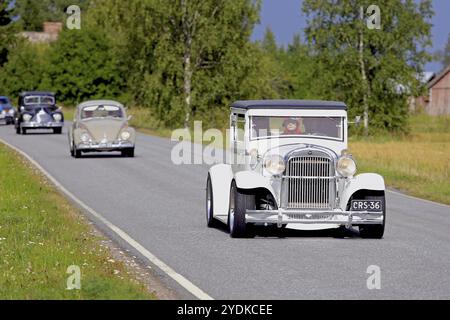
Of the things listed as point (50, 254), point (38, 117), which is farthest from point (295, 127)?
point (38, 117)

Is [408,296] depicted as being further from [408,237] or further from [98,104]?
[98,104]

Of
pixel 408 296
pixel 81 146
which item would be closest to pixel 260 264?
pixel 408 296

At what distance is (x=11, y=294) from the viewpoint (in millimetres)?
9773

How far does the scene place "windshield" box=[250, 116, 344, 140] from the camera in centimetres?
1585

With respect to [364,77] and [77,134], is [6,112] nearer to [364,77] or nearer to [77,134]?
[364,77]

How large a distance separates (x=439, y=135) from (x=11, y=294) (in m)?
53.3

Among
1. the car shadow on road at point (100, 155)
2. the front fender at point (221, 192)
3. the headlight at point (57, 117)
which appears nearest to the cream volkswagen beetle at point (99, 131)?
the car shadow on road at point (100, 155)

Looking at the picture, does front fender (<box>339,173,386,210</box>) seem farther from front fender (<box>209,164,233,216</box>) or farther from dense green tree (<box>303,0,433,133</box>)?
dense green tree (<box>303,0,433,133</box>)

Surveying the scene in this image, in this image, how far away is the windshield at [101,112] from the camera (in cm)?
3394

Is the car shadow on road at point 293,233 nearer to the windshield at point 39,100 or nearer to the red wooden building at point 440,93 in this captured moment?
the windshield at point 39,100

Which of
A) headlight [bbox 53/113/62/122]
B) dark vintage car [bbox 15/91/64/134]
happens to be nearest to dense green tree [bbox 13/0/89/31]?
dark vintage car [bbox 15/91/64/134]

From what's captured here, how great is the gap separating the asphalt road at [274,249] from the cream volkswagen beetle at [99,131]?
27.4 ft

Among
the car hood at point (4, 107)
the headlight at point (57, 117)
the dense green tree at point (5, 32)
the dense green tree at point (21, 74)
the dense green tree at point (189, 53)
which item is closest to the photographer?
the headlight at point (57, 117)

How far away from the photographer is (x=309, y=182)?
1477cm
